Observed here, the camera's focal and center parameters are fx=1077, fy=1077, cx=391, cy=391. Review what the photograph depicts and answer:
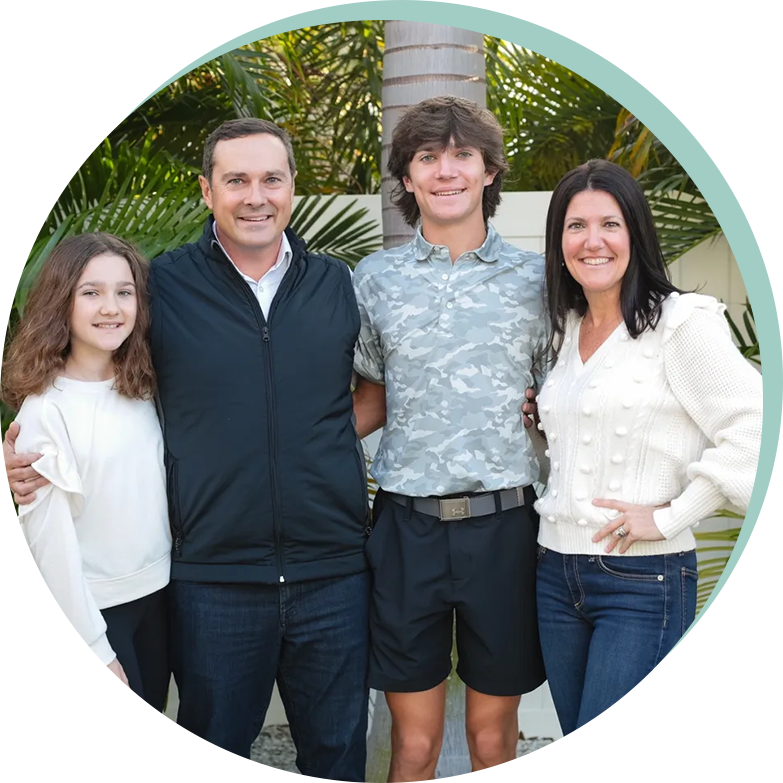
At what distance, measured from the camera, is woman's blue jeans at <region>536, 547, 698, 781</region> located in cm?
297

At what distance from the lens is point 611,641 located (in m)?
2.97

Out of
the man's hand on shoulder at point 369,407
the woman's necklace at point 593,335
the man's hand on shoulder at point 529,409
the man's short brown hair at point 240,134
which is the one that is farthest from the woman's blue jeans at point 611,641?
the man's short brown hair at point 240,134

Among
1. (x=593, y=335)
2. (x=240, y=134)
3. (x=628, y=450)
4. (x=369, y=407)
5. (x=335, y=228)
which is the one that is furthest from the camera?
(x=335, y=228)

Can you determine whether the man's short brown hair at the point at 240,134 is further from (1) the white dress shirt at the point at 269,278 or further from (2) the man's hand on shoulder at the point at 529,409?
(2) the man's hand on shoulder at the point at 529,409

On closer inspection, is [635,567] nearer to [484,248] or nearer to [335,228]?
[484,248]

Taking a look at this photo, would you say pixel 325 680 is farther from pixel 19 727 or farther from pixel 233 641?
pixel 19 727

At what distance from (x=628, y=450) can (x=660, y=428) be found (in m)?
0.11

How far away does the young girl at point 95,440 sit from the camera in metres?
3.02

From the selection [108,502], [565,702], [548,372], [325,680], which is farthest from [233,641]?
[548,372]

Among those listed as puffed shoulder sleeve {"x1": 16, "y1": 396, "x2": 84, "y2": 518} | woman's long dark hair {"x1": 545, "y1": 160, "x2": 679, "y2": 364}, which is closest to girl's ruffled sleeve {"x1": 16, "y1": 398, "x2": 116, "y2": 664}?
Result: puffed shoulder sleeve {"x1": 16, "y1": 396, "x2": 84, "y2": 518}

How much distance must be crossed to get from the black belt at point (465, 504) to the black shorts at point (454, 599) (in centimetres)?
2

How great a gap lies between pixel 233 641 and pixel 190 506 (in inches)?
17.6

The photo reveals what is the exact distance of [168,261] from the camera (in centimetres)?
332

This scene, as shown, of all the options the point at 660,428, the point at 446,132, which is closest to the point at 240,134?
the point at 446,132
